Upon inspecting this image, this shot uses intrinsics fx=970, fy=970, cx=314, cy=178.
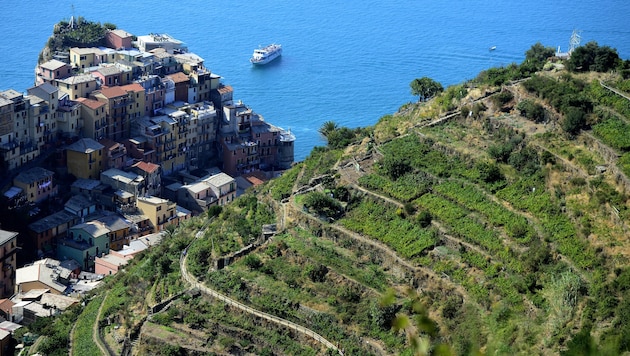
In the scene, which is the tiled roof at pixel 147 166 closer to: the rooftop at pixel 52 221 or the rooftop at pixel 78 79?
the rooftop at pixel 52 221

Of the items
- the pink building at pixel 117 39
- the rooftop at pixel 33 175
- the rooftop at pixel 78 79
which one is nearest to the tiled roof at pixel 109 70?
the rooftop at pixel 78 79

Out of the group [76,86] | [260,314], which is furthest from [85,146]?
[260,314]

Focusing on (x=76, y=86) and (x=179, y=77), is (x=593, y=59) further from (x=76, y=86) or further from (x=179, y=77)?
(x=76, y=86)

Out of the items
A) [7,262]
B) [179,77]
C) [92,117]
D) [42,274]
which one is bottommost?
[42,274]

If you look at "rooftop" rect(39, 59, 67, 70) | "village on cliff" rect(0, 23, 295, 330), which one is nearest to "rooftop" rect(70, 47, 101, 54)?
"village on cliff" rect(0, 23, 295, 330)

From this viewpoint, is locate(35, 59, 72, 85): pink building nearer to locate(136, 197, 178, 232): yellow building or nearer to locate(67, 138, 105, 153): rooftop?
locate(67, 138, 105, 153): rooftop

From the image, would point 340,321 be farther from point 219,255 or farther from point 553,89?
point 553,89

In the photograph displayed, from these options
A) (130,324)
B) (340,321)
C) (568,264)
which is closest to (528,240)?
(568,264)
